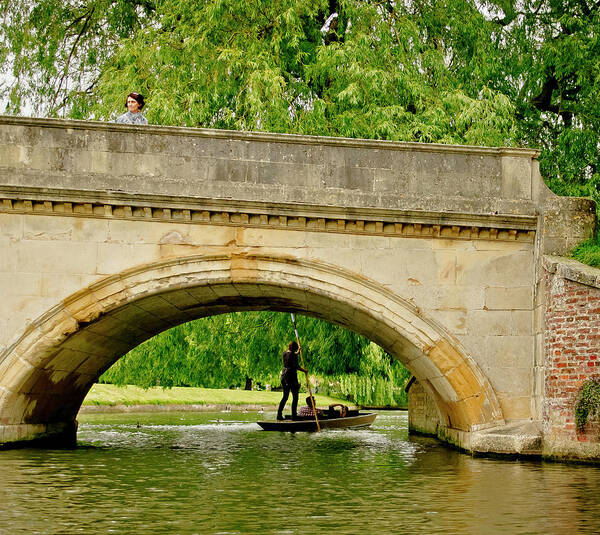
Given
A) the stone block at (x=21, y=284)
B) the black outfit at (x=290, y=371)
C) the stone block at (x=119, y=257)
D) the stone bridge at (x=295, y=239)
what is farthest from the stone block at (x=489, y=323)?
the black outfit at (x=290, y=371)

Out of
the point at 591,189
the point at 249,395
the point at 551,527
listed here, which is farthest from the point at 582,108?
the point at 249,395

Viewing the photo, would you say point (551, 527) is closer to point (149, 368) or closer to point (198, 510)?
point (198, 510)

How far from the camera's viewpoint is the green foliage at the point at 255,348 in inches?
573

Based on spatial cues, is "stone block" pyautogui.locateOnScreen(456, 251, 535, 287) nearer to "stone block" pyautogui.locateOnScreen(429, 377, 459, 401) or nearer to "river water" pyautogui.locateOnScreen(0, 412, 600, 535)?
"stone block" pyautogui.locateOnScreen(429, 377, 459, 401)

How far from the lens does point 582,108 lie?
15711 mm

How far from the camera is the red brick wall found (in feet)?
31.6

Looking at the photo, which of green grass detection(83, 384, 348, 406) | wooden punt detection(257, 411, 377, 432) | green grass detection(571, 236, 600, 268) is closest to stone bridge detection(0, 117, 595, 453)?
green grass detection(571, 236, 600, 268)

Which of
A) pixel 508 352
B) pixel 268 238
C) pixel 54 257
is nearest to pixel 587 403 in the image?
pixel 508 352

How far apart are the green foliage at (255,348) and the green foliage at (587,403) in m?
5.25

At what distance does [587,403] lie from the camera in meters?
9.51

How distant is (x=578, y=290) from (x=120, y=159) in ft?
16.6

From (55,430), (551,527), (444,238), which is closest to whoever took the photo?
(551,527)

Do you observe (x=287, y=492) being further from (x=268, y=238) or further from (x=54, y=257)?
(x=54, y=257)

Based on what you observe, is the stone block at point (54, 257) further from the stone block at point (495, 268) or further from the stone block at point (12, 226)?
the stone block at point (495, 268)
